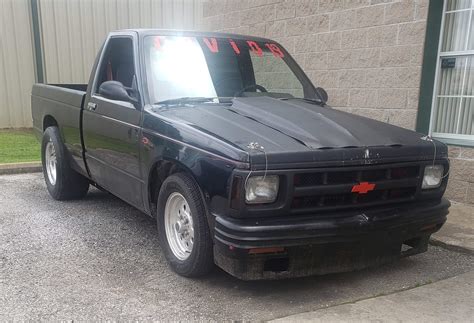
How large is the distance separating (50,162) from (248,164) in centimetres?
408

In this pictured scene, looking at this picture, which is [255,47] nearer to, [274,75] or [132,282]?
[274,75]

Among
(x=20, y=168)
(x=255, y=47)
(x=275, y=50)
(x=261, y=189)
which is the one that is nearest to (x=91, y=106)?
(x=255, y=47)

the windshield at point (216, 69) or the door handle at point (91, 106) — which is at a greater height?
the windshield at point (216, 69)

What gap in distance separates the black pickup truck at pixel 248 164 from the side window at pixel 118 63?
2 cm

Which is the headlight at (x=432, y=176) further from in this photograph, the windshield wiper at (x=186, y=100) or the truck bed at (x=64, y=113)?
→ the truck bed at (x=64, y=113)

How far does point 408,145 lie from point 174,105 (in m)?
1.89

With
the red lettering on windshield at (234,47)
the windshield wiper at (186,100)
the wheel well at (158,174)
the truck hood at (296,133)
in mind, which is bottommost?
the wheel well at (158,174)

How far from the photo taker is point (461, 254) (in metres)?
4.28

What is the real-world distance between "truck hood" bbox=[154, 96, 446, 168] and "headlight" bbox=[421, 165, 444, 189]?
0.13 metres

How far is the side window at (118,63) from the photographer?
14.5 ft

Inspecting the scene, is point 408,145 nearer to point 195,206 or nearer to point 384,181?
point 384,181

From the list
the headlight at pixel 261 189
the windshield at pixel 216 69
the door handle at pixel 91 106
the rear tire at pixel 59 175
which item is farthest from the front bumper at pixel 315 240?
the rear tire at pixel 59 175

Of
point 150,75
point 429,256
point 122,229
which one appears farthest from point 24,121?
point 429,256

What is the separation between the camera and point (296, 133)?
332cm
